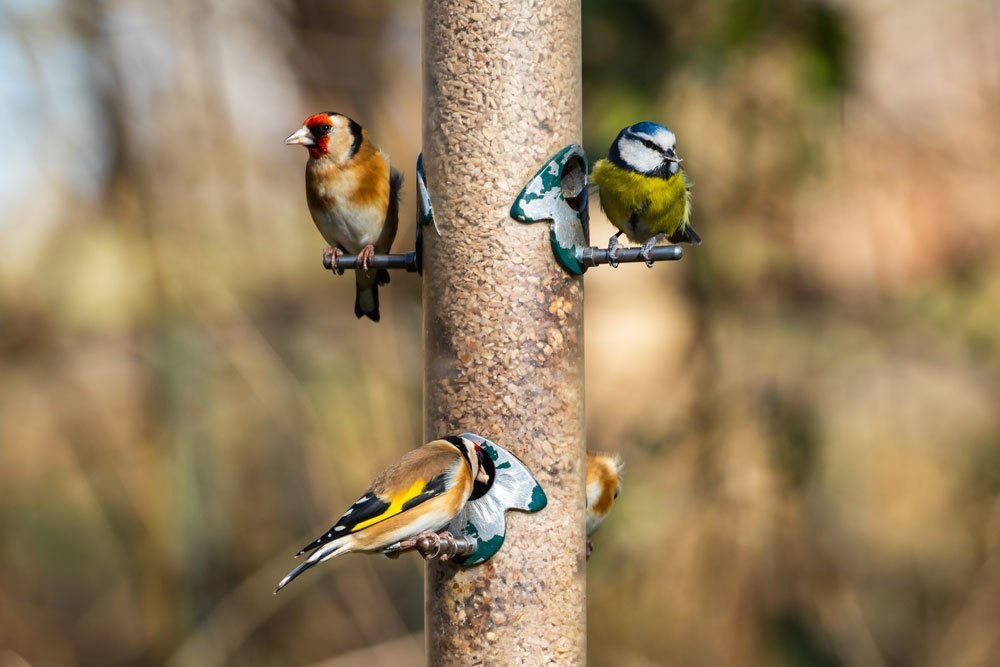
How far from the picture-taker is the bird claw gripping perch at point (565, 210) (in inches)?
129

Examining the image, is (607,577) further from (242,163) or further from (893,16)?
A: (893,16)

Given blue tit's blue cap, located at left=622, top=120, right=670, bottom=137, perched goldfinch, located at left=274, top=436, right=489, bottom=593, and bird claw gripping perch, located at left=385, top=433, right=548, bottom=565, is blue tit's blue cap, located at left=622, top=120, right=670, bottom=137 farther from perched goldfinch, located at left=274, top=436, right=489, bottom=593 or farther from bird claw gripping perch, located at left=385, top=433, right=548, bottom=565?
perched goldfinch, located at left=274, top=436, right=489, bottom=593

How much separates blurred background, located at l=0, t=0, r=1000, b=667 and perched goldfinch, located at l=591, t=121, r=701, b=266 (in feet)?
7.63

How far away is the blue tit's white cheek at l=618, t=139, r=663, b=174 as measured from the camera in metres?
3.75

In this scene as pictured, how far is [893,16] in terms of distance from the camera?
23.5 feet

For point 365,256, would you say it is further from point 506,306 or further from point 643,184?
point 643,184

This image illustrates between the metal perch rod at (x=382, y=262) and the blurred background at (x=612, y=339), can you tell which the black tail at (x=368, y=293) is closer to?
the metal perch rod at (x=382, y=262)

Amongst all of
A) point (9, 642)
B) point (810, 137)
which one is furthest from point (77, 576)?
point (810, 137)

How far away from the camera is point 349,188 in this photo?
14.2ft

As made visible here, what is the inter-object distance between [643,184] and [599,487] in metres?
0.98

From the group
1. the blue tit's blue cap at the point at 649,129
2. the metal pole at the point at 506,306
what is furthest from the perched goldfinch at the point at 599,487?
the blue tit's blue cap at the point at 649,129

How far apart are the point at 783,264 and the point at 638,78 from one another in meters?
1.37

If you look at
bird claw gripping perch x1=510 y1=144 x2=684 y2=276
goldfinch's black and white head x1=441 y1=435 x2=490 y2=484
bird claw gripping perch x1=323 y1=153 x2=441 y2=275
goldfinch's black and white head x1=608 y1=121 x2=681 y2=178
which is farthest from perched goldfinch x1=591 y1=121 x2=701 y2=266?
goldfinch's black and white head x1=441 y1=435 x2=490 y2=484

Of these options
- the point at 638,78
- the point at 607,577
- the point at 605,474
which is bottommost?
the point at 607,577
